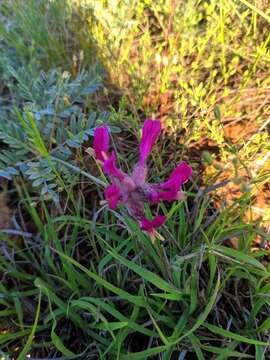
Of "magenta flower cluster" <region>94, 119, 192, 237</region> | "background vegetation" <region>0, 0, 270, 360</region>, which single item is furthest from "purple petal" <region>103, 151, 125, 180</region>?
"background vegetation" <region>0, 0, 270, 360</region>

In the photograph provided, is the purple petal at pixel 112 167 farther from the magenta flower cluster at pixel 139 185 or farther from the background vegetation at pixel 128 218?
the background vegetation at pixel 128 218

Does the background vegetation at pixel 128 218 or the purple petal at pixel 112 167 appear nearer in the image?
the purple petal at pixel 112 167

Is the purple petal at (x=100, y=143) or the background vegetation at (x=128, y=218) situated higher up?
the purple petal at (x=100, y=143)

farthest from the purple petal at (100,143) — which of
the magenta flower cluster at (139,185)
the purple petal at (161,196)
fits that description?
the purple petal at (161,196)

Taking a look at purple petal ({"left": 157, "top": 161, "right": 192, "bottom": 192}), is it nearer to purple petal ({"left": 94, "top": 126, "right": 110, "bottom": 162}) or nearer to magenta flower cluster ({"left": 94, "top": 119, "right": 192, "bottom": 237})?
magenta flower cluster ({"left": 94, "top": 119, "right": 192, "bottom": 237})

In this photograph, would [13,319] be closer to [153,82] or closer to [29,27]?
[153,82]

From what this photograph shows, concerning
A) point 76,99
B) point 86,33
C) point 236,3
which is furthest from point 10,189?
point 236,3
